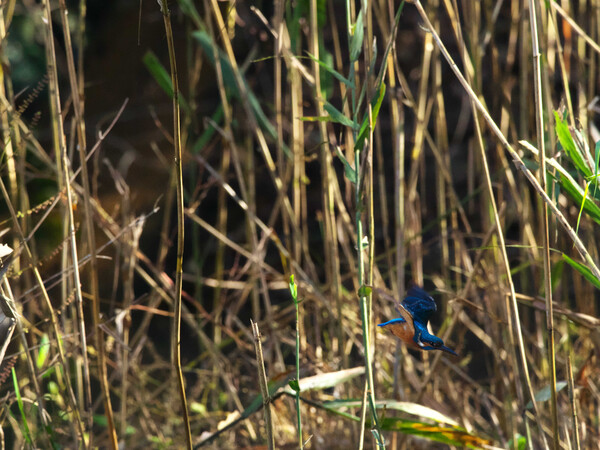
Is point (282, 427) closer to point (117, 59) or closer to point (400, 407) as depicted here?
point (400, 407)

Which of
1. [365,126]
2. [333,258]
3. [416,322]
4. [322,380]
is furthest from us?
[333,258]

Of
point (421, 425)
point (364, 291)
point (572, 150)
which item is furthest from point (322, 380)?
point (572, 150)

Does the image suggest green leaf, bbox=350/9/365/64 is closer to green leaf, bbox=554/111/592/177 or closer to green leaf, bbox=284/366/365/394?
green leaf, bbox=554/111/592/177

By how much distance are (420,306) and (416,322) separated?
0.04 ft

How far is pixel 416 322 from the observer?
0.45m

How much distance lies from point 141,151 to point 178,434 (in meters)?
1.23

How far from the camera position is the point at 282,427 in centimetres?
112

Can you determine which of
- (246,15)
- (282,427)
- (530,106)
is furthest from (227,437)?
(246,15)

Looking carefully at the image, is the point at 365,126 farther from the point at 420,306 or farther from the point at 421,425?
the point at 421,425

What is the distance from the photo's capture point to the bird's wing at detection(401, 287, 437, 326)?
0.45m

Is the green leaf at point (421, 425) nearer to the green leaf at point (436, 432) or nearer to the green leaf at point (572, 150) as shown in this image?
the green leaf at point (436, 432)

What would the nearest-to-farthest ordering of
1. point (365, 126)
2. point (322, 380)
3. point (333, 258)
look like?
point (365, 126)
point (322, 380)
point (333, 258)

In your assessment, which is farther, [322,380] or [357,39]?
[322,380]

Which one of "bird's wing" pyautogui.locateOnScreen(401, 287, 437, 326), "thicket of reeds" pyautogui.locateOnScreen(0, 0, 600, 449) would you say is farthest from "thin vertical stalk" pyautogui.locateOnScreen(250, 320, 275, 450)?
"bird's wing" pyautogui.locateOnScreen(401, 287, 437, 326)
